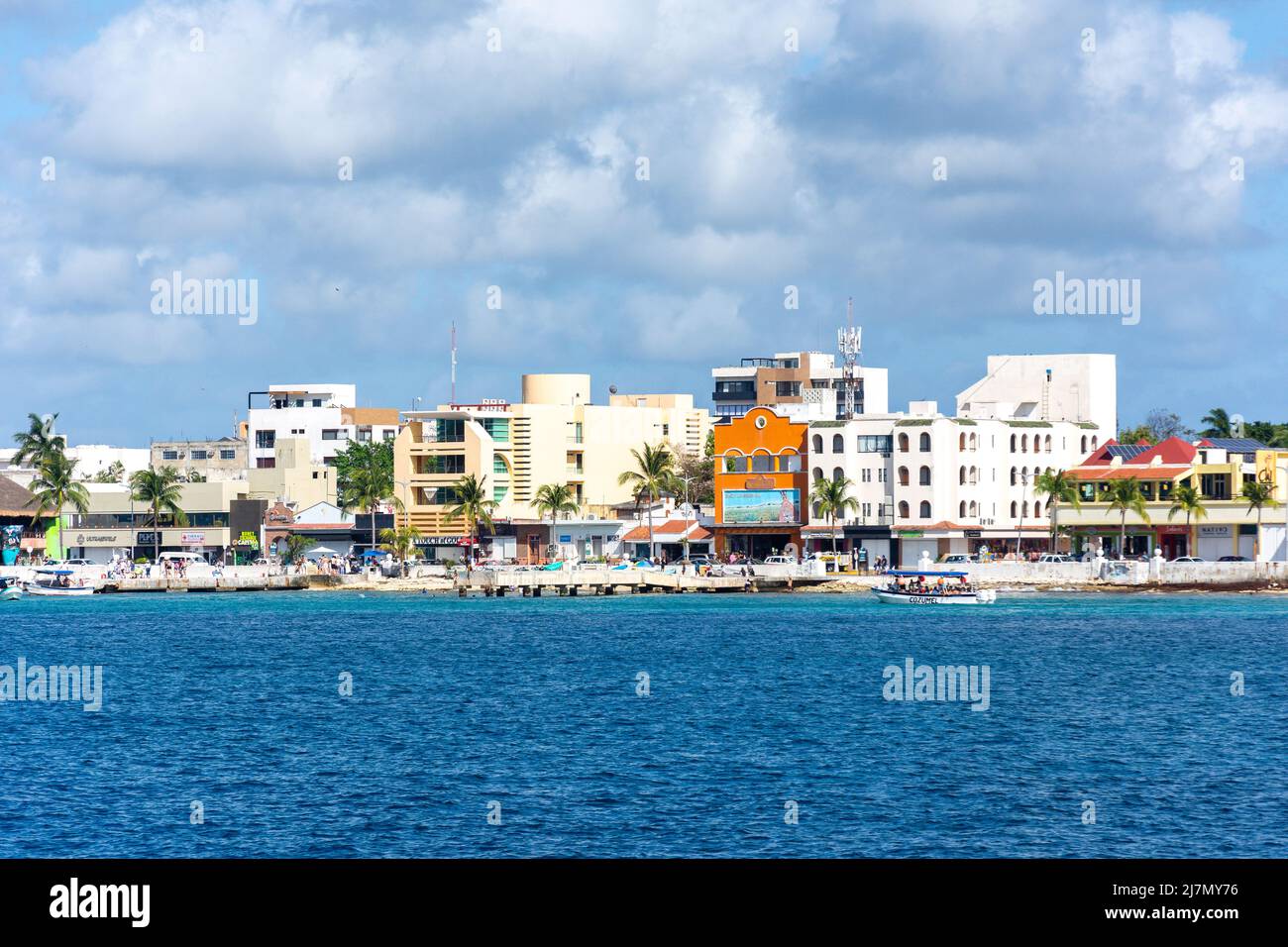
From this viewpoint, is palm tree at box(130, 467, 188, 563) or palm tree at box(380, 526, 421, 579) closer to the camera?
palm tree at box(380, 526, 421, 579)

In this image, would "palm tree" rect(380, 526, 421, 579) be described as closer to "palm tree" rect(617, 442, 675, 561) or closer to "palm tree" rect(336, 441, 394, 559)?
"palm tree" rect(336, 441, 394, 559)

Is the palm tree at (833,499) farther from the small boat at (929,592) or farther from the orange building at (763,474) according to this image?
the small boat at (929,592)

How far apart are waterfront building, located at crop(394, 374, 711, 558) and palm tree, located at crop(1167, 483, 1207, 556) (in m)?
57.4

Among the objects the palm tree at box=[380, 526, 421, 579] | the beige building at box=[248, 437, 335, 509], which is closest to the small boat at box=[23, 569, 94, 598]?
the beige building at box=[248, 437, 335, 509]

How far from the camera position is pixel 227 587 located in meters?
157

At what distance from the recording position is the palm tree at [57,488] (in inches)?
6368

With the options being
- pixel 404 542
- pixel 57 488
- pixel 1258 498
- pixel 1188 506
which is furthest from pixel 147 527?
pixel 1258 498

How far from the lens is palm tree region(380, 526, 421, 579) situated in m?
162

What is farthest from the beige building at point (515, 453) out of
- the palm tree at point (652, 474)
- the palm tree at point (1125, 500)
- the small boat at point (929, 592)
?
the palm tree at point (1125, 500)

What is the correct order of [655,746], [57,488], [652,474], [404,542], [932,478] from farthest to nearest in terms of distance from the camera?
[652,474]
[57,488]
[404,542]
[932,478]
[655,746]

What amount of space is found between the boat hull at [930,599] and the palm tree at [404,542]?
Result: 180 feet

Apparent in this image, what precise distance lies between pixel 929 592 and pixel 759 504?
30739 millimetres

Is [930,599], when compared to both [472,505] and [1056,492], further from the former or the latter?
[472,505]

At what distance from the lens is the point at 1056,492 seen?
470 ft
